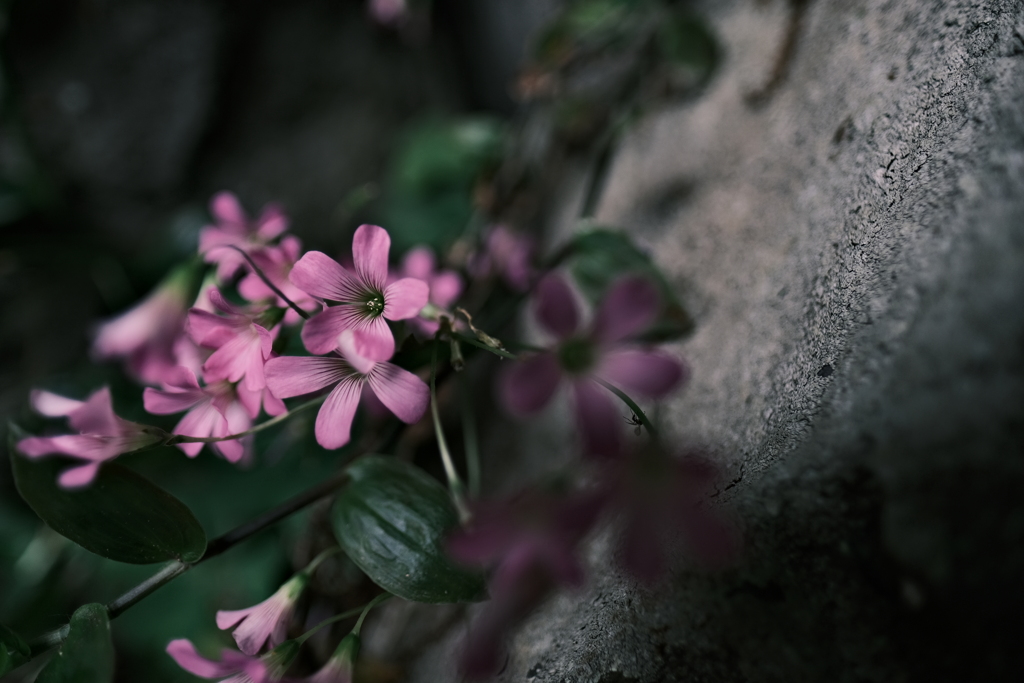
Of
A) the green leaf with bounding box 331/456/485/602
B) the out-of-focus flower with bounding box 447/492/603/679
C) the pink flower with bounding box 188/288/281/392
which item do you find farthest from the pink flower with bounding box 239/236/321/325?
the out-of-focus flower with bounding box 447/492/603/679

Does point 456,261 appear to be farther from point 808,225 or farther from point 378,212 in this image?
point 808,225

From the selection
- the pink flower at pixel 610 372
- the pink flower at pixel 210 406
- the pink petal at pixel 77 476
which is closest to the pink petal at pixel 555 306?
the pink flower at pixel 610 372

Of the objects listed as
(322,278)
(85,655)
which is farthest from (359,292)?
(85,655)

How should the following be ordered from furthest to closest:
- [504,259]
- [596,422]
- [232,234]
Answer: [504,259] < [232,234] < [596,422]

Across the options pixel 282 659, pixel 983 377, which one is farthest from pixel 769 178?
pixel 282 659

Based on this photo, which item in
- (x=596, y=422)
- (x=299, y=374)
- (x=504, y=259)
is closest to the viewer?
(x=596, y=422)

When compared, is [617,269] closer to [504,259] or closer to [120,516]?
[504,259]

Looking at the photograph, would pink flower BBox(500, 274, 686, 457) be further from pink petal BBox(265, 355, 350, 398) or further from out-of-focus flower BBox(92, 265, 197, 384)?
out-of-focus flower BBox(92, 265, 197, 384)

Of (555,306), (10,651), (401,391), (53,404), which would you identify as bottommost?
(10,651)
